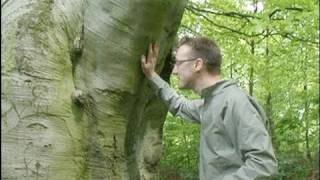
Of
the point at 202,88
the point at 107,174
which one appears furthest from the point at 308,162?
the point at 202,88

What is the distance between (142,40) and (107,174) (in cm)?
100

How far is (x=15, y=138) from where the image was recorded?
121 inches

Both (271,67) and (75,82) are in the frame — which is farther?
(271,67)

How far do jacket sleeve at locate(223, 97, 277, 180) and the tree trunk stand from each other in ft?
4.06

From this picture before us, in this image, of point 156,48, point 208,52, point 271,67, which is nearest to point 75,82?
point 156,48

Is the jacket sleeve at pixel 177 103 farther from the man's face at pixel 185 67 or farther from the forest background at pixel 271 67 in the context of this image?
the forest background at pixel 271 67

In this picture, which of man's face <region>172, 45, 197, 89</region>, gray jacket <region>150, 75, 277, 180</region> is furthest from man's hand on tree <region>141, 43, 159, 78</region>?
gray jacket <region>150, 75, 277, 180</region>

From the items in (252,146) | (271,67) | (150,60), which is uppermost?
(271,67)

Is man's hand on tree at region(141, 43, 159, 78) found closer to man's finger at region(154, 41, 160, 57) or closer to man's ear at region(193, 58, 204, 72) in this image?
man's finger at region(154, 41, 160, 57)

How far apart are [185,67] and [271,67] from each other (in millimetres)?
7228

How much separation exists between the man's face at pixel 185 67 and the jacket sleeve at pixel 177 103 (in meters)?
0.26

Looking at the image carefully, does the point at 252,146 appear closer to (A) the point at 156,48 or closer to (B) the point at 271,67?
(A) the point at 156,48

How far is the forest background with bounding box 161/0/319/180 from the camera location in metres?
6.77

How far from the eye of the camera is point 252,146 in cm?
234
